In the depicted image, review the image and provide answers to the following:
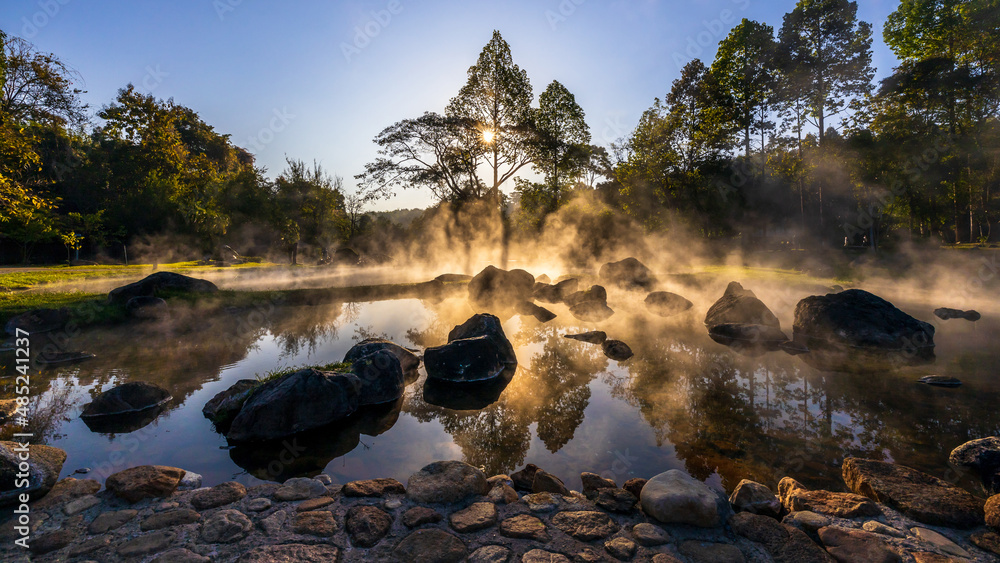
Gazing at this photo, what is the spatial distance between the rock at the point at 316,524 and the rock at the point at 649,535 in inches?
94.1

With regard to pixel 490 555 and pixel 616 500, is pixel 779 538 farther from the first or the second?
pixel 490 555

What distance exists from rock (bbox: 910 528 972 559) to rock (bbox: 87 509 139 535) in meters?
6.32

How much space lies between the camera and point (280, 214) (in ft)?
121

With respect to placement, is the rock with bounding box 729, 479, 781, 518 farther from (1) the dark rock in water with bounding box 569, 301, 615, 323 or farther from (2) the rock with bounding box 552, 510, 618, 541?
(1) the dark rock in water with bounding box 569, 301, 615, 323

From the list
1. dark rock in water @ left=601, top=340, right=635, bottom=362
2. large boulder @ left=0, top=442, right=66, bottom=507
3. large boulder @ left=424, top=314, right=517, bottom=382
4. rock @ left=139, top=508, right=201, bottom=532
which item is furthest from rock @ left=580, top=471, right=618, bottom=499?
dark rock in water @ left=601, top=340, right=635, bottom=362

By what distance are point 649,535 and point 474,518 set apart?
55.0 inches

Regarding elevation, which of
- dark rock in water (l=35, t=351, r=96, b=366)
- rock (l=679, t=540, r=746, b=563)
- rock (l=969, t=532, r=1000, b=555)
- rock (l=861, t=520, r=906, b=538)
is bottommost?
rock (l=969, t=532, r=1000, b=555)

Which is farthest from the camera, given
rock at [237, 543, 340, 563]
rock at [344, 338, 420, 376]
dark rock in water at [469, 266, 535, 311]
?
dark rock in water at [469, 266, 535, 311]

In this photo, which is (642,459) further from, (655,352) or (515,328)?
(515,328)

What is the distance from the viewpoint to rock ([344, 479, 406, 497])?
3.89m

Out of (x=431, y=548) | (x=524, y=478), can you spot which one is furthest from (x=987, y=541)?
(x=431, y=548)

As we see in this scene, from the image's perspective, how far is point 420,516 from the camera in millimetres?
3484

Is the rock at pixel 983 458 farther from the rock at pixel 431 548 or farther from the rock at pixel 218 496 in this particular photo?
the rock at pixel 218 496

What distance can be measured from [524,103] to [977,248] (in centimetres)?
2577
